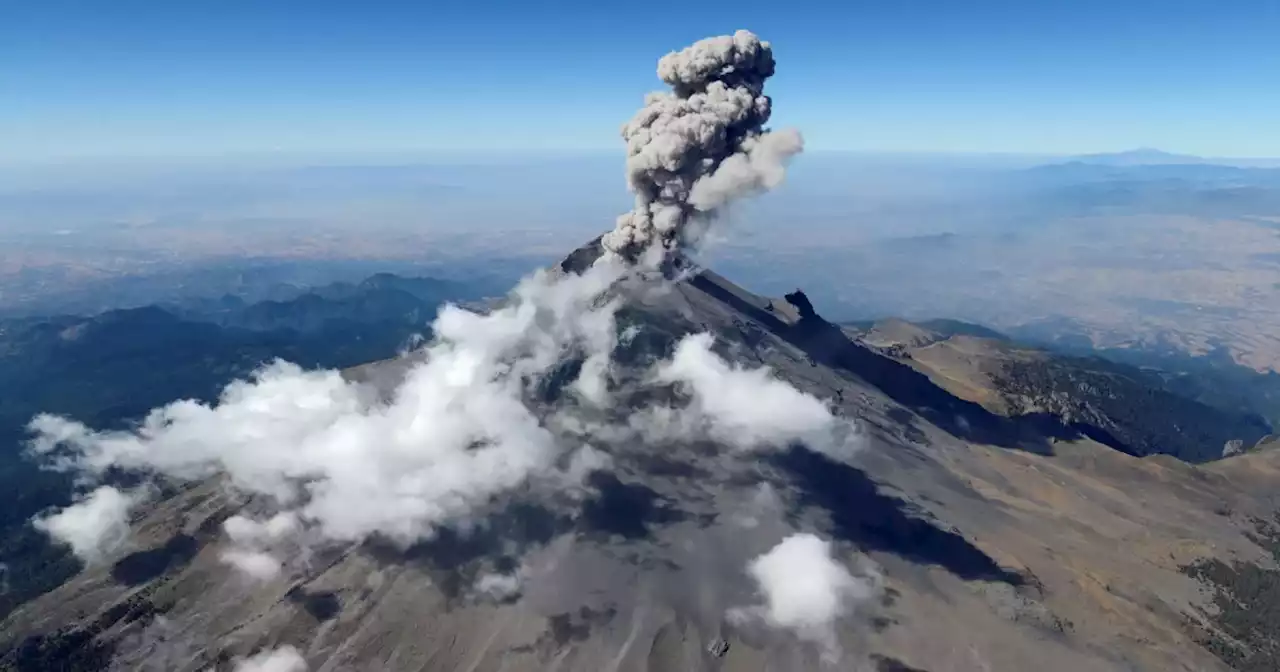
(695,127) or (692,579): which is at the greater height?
(695,127)

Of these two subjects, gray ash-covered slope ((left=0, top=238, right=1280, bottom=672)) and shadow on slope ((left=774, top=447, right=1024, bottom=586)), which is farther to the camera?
shadow on slope ((left=774, top=447, right=1024, bottom=586))

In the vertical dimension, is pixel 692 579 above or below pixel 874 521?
below

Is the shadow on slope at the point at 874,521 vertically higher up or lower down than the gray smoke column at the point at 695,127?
lower down

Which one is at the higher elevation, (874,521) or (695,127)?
(695,127)

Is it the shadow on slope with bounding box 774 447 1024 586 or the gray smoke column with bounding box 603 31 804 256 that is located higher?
the gray smoke column with bounding box 603 31 804 256

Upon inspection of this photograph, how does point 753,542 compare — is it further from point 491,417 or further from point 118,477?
point 118,477

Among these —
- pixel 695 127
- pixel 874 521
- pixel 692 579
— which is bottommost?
pixel 692 579

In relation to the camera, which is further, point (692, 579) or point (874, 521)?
point (874, 521)

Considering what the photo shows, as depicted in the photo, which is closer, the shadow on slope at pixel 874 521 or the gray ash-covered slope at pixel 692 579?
the gray ash-covered slope at pixel 692 579
